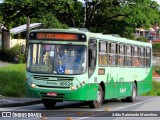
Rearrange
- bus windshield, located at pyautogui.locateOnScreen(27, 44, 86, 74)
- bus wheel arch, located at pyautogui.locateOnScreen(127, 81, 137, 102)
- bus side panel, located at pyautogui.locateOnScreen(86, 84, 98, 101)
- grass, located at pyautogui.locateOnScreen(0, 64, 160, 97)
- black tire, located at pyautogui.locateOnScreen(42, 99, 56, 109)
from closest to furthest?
bus windshield, located at pyautogui.locateOnScreen(27, 44, 86, 74), bus side panel, located at pyautogui.locateOnScreen(86, 84, 98, 101), black tire, located at pyautogui.locateOnScreen(42, 99, 56, 109), grass, located at pyautogui.locateOnScreen(0, 64, 160, 97), bus wheel arch, located at pyautogui.locateOnScreen(127, 81, 137, 102)

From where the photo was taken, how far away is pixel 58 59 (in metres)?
19.1

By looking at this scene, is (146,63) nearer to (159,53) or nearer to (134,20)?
(134,20)

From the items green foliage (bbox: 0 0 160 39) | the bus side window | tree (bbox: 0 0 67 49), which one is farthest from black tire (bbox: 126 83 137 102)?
tree (bbox: 0 0 67 49)

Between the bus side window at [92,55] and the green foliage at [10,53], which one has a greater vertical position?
the bus side window at [92,55]

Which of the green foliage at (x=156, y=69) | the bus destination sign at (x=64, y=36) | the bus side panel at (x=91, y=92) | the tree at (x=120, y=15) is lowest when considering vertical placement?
the green foliage at (x=156, y=69)

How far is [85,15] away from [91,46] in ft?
115

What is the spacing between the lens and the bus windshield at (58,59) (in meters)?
19.0

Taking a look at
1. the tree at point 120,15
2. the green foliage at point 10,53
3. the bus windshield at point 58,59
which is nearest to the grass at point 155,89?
the tree at point 120,15

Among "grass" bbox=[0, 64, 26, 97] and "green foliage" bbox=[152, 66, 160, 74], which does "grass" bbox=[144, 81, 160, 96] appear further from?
"grass" bbox=[0, 64, 26, 97]

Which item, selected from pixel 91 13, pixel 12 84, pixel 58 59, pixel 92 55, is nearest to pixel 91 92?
pixel 92 55

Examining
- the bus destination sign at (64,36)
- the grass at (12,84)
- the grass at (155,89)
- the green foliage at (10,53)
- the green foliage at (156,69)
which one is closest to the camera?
the bus destination sign at (64,36)

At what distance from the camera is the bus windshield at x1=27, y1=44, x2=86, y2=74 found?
62.4 feet

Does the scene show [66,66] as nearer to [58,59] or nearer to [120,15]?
[58,59]

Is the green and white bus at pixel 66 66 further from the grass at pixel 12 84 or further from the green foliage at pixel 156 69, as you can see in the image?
the green foliage at pixel 156 69
